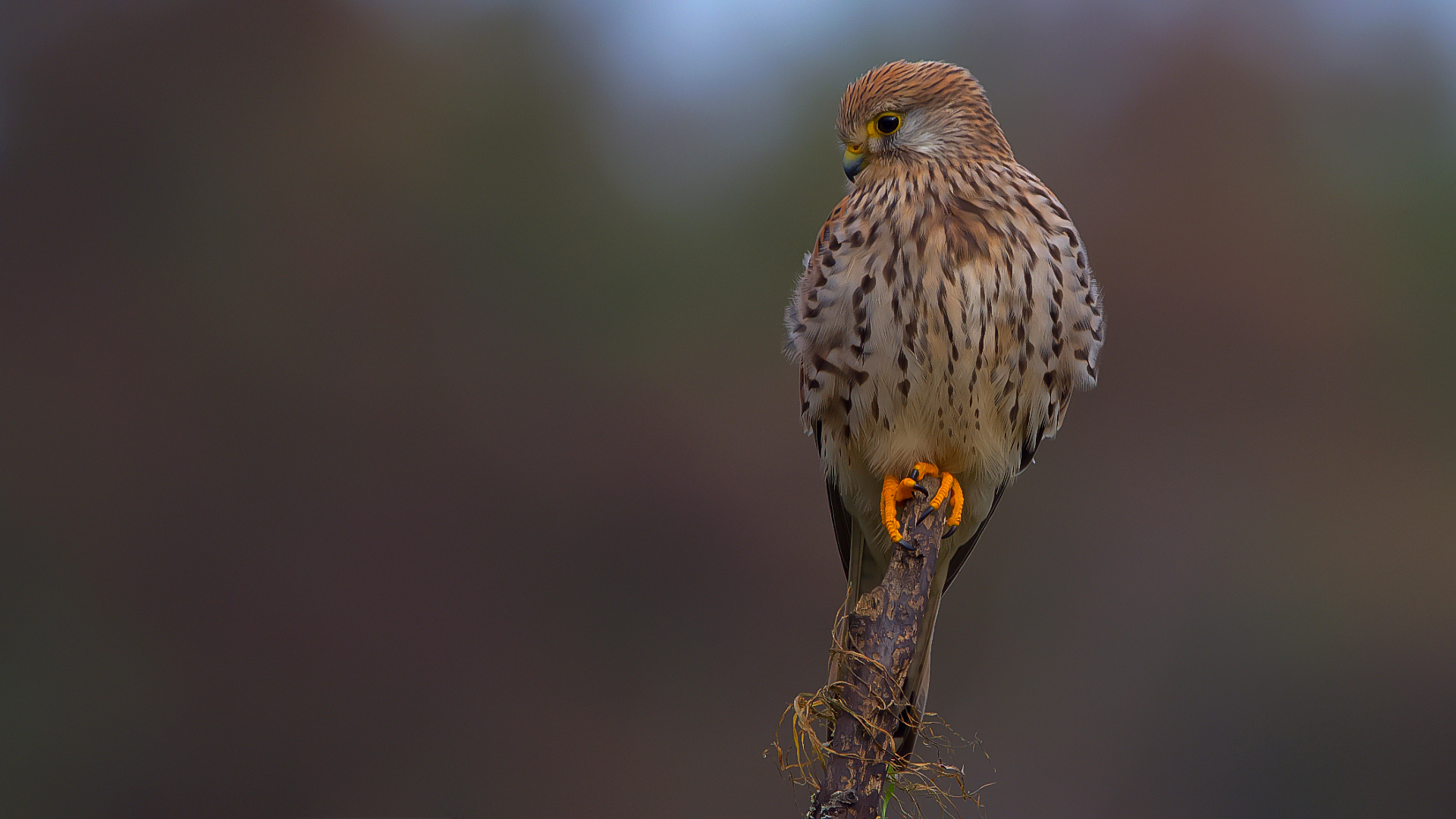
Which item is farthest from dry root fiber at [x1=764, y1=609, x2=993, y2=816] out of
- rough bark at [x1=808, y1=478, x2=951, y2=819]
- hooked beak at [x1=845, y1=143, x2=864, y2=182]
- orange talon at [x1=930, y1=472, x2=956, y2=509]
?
hooked beak at [x1=845, y1=143, x2=864, y2=182]

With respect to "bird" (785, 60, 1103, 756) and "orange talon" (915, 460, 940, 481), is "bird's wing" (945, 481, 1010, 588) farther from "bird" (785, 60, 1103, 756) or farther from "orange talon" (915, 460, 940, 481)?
"orange talon" (915, 460, 940, 481)

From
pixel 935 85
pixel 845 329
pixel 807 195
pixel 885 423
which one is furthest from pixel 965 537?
pixel 807 195

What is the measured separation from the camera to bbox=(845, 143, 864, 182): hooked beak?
175 cm

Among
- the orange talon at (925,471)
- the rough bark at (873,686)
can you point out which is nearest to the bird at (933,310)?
the orange talon at (925,471)

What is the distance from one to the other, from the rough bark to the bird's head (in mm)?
717

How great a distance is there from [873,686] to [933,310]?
624 millimetres

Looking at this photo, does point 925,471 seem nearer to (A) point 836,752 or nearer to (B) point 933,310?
(B) point 933,310

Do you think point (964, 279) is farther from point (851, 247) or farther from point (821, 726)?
point (821, 726)

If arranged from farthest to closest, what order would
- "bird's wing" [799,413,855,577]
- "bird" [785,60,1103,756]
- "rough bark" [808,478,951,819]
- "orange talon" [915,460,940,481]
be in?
"bird's wing" [799,413,855,577], "orange talon" [915,460,940,481], "bird" [785,60,1103,756], "rough bark" [808,478,951,819]

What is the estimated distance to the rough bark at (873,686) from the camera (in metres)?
1.23

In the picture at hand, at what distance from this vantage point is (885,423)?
1.67 meters

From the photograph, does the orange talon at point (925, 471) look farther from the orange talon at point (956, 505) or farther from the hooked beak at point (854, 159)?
the hooked beak at point (854, 159)

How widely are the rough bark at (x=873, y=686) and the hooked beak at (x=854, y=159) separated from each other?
0.73 m

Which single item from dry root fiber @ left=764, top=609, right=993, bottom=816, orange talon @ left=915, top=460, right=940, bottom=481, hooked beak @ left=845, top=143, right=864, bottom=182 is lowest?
dry root fiber @ left=764, top=609, right=993, bottom=816
